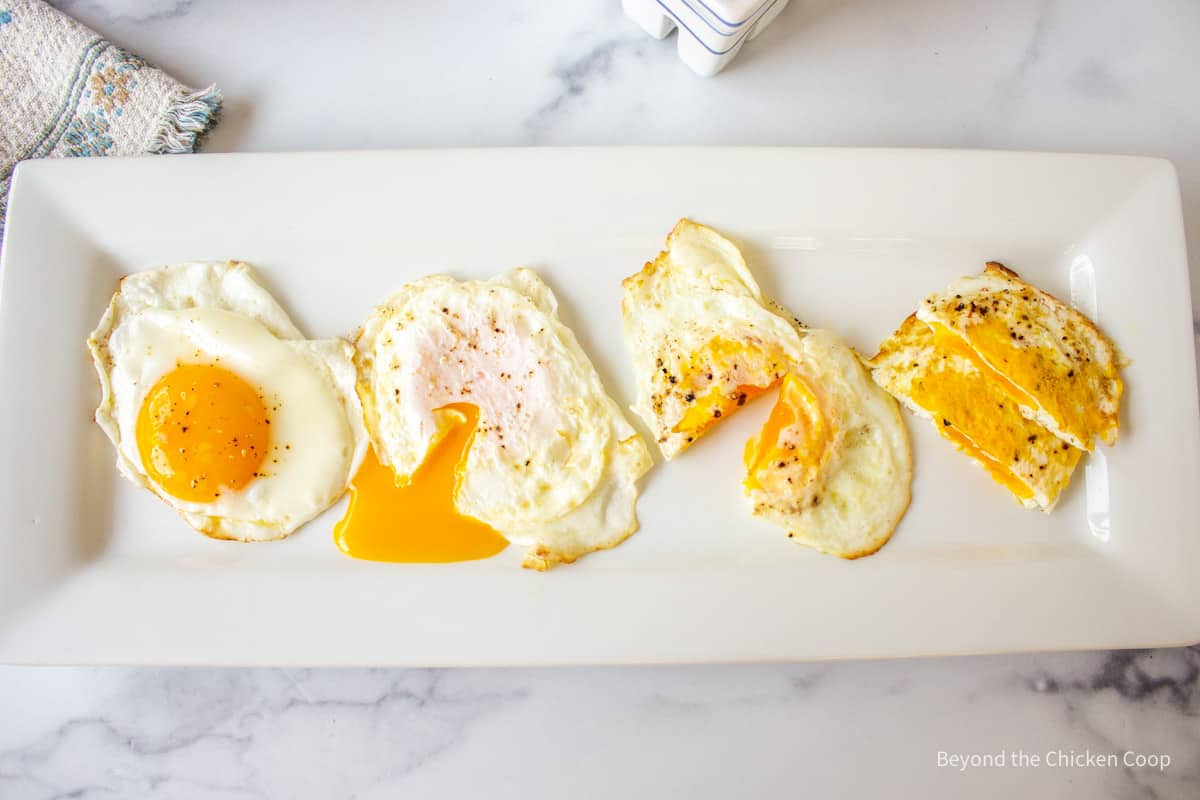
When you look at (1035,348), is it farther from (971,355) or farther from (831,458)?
(831,458)

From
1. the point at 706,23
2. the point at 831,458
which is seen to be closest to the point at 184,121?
the point at 706,23

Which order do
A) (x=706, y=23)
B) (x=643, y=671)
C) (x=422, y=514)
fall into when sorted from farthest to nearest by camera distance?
(x=643, y=671), (x=422, y=514), (x=706, y=23)

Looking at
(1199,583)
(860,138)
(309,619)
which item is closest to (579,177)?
(860,138)

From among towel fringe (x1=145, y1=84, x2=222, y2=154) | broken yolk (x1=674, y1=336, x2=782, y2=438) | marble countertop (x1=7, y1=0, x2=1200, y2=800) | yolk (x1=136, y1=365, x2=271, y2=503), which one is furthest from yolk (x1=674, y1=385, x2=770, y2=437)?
towel fringe (x1=145, y1=84, x2=222, y2=154)

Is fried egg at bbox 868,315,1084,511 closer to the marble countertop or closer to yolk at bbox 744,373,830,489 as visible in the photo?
yolk at bbox 744,373,830,489

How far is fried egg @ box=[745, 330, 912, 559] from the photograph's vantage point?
2.13 metres

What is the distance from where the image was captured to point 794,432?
2.13 metres

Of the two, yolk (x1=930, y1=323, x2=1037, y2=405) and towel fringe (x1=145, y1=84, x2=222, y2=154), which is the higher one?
towel fringe (x1=145, y1=84, x2=222, y2=154)

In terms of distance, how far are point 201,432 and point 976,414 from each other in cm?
205

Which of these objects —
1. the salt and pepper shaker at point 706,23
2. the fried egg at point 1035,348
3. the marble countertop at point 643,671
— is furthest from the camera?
the marble countertop at point 643,671

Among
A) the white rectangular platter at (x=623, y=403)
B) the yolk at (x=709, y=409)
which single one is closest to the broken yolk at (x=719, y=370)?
the yolk at (x=709, y=409)

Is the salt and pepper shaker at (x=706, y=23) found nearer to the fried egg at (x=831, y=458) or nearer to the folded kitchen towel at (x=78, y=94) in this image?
the fried egg at (x=831, y=458)

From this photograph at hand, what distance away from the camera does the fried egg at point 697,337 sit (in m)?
2.14

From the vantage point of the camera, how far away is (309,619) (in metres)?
2.16
